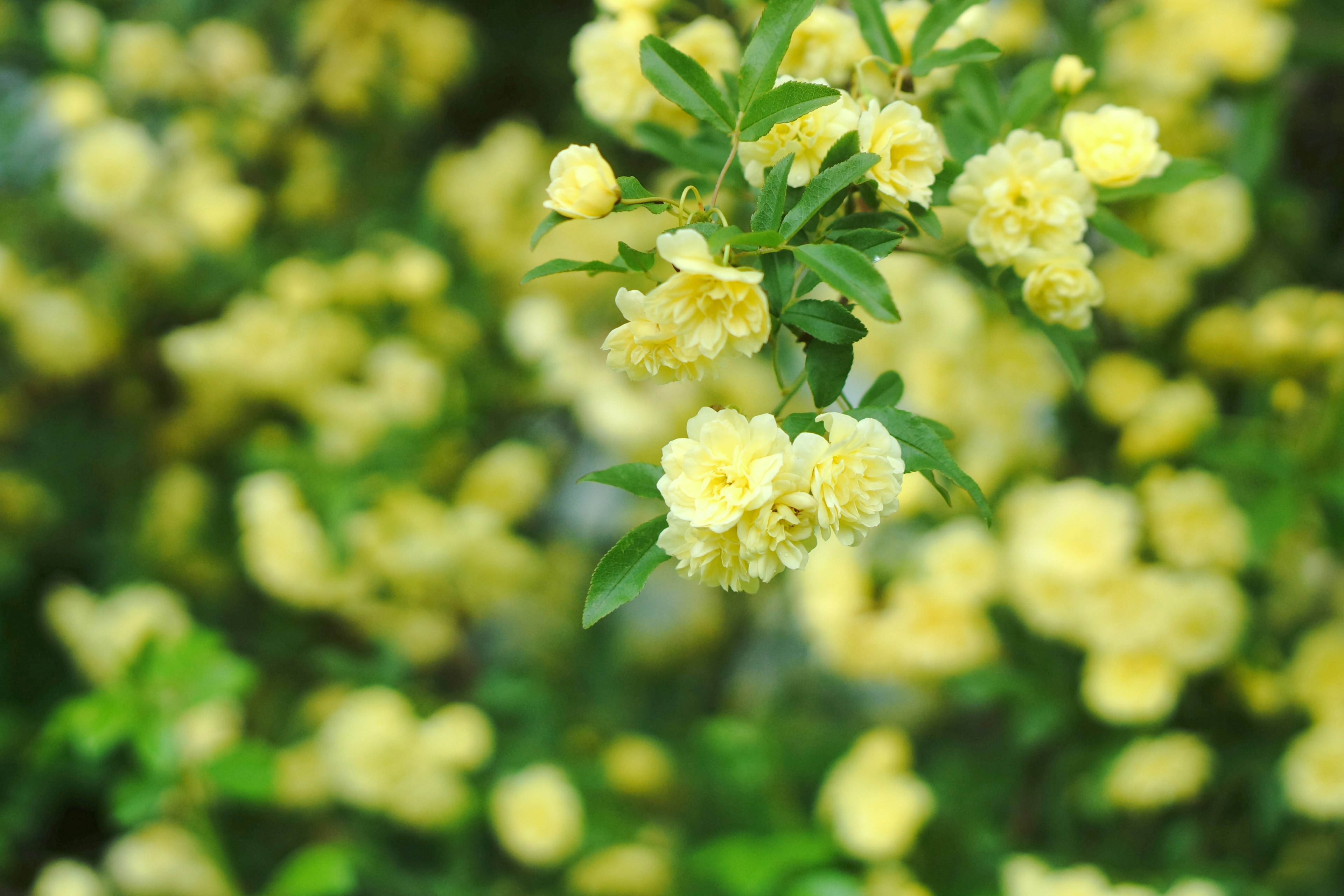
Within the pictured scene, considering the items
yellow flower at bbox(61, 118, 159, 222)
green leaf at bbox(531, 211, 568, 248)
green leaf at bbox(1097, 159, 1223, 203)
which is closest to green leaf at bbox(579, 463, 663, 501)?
green leaf at bbox(531, 211, 568, 248)

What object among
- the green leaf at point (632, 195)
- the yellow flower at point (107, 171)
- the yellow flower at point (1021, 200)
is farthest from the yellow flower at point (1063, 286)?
the yellow flower at point (107, 171)

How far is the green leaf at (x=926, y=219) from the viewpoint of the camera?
49cm

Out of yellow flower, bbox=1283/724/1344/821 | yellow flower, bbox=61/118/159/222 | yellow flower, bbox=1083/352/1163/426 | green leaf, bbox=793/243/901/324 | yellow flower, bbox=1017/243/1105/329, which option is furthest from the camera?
yellow flower, bbox=61/118/159/222

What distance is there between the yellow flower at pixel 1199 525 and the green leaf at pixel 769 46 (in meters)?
0.80

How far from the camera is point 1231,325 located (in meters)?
1.12

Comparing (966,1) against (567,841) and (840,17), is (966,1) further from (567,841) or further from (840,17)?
(567,841)

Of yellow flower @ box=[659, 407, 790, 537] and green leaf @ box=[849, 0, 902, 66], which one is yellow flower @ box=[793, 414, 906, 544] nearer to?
yellow flower @ box=[659, 407, 790, 537]

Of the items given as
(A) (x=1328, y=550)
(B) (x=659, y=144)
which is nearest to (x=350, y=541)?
(B) (x=659, y=144)

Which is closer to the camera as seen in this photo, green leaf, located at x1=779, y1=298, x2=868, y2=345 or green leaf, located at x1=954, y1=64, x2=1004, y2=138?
green leaf, located at x1=779, y1=298, x2=868, y2=345

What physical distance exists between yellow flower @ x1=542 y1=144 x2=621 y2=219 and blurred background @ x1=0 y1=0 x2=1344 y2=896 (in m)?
0.25

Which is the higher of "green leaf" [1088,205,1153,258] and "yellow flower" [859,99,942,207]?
"yellow flower" [859,99,942,207]

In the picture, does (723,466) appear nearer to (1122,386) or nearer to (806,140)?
(806,140)

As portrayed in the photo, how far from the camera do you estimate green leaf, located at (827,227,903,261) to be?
451 mm

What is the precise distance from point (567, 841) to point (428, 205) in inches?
39.0
